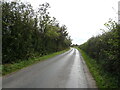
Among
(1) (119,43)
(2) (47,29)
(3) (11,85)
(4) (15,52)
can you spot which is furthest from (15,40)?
(2) (47,29)

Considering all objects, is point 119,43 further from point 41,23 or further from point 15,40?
point 41,23

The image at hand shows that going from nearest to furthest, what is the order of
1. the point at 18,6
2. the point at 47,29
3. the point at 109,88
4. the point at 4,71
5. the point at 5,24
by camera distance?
the point at 109,88
the point at 4,71
the point at 5,24
the point at 18,6
the point at 47,29

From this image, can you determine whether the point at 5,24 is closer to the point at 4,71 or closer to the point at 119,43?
the point at 4,71

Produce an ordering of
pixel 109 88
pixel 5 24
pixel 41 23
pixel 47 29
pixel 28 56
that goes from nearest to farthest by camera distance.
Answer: pixel 109 88
pixel 5 24
pixel 28 56
pixel 41 23
pixel 47 29

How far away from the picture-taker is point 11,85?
6.76 m

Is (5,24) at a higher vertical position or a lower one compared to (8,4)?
lower

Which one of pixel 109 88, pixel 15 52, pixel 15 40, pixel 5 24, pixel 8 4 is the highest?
pixel 8 4

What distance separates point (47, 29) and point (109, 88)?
1011 inches

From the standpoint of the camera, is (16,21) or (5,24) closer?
(5,24)

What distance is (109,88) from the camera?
21.4 ft

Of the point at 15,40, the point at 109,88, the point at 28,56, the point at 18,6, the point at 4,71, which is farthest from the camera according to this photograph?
the point at 28,56

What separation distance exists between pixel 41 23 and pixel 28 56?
479 inches

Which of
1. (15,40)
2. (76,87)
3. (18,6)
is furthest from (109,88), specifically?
(18,6)

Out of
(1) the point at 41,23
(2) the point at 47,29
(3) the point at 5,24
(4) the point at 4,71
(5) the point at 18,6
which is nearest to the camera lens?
(4) the point at 4,71
